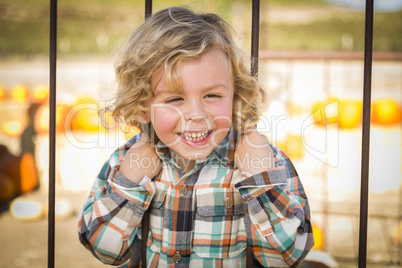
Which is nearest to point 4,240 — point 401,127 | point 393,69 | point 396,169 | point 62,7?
point 396,169

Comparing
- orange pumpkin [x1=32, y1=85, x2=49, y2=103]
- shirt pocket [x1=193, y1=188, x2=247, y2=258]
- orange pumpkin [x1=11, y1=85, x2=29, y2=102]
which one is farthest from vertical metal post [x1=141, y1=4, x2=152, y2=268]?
orange pumpkin [x1=11, y1=85, x2=29, y2=102]

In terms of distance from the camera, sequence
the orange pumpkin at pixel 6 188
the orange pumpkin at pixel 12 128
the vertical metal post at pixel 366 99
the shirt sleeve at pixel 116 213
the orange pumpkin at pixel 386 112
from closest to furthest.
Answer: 1. the vertical metal post at pixel 366 99
2. the shirt sleeve at pixel 116 213
3. the orange pumpkin at pixel 6 188
4. the orange pumpkin at pixel 386 112
5. the orange pumpkin at pixel 12 128

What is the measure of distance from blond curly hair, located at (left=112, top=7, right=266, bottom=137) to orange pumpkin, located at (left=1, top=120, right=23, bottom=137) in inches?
161

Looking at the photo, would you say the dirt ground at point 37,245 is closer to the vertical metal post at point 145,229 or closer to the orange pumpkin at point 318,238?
the orange pumpkin at point 318,238

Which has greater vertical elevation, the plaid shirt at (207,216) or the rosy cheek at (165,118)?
the rosy cheek at (165,118)

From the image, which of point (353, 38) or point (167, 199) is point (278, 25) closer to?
point (353, 38)

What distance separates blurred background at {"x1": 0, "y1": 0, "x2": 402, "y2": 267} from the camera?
2.63m

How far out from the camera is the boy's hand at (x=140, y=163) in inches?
35.1

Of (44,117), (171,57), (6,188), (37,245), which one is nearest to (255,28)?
(171,57)

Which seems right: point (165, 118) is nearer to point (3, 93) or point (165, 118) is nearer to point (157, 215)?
point (157, 215)

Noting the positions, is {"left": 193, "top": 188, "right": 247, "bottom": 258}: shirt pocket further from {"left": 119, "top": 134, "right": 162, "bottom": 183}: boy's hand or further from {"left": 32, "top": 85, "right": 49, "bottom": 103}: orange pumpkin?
{"left": 32, "top": 85, "right": 49, "bottom": 103}: orange pumpkin

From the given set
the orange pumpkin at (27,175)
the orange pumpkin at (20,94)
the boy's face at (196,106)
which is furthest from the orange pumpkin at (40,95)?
the boy's face at (196,106)

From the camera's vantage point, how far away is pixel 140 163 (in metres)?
0.90

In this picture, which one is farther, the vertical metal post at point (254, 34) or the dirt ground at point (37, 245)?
the dirt ground at point (37, 245)
